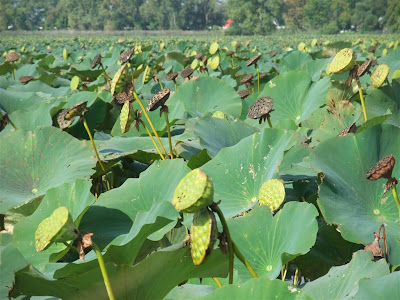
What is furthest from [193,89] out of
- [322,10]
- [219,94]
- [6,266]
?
[322,10]

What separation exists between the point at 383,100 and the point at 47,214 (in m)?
1.16

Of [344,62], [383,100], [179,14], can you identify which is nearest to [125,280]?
[344,62]

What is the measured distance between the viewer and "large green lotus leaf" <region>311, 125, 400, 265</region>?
40.6 inches

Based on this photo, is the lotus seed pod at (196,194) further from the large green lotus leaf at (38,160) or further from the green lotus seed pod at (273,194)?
the large green lotus leaf at (38,160)

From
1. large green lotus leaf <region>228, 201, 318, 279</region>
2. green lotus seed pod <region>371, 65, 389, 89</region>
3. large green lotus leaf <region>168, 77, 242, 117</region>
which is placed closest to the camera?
large green lotus leaf <region>228, 201, 318, 279</region>

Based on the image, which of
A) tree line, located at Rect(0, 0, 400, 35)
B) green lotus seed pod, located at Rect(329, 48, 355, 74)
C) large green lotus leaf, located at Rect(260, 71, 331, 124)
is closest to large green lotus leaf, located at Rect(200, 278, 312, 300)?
green lotus seed pod, located at Rect(329, 48, 355, 74)

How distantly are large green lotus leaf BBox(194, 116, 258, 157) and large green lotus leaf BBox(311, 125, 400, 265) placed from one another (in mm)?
360

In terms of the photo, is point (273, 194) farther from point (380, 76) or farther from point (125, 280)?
point (380, 76)

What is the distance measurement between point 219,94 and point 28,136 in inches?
36.5

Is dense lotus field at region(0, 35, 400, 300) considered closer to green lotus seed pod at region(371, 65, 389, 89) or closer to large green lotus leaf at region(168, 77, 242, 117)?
green lotus seed pod at region(371, 65, 389, 89)

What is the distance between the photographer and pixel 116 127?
6.47 ft

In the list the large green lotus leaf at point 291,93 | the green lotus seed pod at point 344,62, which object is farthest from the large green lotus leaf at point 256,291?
the large green lotus leaf at point 291,93

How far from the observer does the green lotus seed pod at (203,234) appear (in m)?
0.63

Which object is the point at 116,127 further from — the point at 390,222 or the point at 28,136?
the point at 390,222
